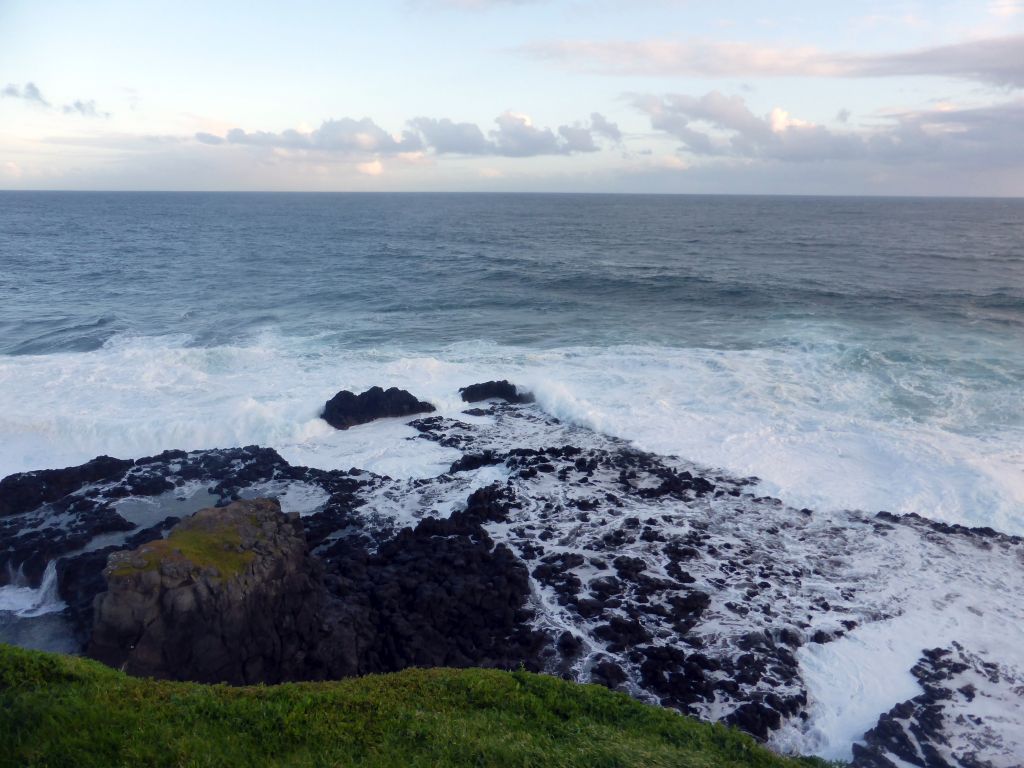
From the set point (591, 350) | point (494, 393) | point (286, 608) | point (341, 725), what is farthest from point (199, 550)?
point (591, 350)

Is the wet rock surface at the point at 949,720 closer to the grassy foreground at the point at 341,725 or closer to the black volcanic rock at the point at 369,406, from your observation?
the grassy foreground at the point at 341,725

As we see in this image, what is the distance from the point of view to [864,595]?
18297mm

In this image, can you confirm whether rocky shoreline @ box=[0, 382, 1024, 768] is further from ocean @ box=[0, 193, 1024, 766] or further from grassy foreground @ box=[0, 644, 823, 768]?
grassy foreground @ box=[0, 644, 823, 768]

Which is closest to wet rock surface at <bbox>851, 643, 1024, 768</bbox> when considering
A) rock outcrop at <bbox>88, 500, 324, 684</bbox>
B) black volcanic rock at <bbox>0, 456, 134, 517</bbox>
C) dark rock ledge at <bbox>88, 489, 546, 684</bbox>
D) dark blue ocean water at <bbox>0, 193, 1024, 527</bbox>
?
dark rock ledge at <bbox>88, 489, 546, 684</bbox>

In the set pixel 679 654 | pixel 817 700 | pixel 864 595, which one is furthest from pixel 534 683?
pixel 864 595

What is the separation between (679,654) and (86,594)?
48.5 feet

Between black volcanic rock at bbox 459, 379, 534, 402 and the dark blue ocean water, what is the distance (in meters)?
1.11

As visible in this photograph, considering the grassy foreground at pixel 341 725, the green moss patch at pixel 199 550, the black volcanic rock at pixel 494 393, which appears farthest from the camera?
the black volcanic rock at pixel 494 393

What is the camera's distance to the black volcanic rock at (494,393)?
32406mm

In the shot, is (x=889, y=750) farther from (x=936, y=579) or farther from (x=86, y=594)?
(x=86, y=594)

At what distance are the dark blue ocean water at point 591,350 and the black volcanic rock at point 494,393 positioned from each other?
1110 millimetres

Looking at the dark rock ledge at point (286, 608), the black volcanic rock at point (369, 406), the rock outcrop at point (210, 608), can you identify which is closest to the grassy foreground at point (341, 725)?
the rock outcrop at point (210, 608)

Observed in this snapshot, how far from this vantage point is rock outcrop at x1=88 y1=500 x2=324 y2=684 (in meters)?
14.8

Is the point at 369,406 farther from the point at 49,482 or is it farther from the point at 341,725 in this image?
the point at 341,725
